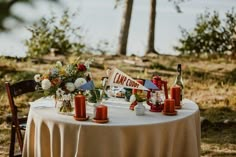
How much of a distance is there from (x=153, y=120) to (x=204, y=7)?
5437mm

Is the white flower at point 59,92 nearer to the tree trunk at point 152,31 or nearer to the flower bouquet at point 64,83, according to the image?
the flower bouquet at point 64,83

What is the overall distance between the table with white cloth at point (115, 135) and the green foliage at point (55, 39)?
15.2ft

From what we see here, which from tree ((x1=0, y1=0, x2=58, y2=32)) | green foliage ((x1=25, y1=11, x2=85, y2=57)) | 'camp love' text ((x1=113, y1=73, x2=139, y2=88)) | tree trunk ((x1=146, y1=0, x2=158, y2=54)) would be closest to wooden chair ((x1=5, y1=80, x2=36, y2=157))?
Result: 'camp love' text ((x1=113, y1=73, x2=139, y2=88))

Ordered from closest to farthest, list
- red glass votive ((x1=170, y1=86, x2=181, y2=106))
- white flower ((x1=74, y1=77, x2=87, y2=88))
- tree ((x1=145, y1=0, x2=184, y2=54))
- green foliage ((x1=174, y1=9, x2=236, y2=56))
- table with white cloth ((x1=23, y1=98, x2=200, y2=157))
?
table with white cloth ((x1=23, y1=98, x2=200, y2=157)) → white flower ((x1=74, y1=77, x2=87, y2=88)) → red glass votive ((x1=170, y1=86, x2=181, y2=106)) → green foliage ((x1=174, y1=9, x2=236, y2=56)) → tree ((x1=145, y1=0, x2=184, y2=54))

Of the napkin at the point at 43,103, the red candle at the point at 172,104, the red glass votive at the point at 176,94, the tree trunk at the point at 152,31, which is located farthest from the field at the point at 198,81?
the red candle at the point at 172,104

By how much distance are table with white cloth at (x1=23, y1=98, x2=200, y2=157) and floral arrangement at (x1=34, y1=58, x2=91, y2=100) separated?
141mm

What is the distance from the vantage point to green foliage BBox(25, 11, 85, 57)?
7.23 m

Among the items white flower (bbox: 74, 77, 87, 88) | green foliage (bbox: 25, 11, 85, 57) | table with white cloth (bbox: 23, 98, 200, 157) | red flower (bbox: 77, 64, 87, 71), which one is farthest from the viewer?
green foliage (bbox: 25, 11, 85, 57)

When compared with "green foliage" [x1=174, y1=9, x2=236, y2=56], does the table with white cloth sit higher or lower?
lower

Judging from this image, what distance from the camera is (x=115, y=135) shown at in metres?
2.25

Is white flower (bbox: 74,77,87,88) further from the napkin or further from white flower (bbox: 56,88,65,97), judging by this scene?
the napkin

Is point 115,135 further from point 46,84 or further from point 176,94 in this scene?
point 176,94

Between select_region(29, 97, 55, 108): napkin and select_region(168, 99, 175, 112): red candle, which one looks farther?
select_region(29, 97, 55, 108): napkin

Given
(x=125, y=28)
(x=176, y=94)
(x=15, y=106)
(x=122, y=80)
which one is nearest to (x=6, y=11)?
(x=122, y=80)
